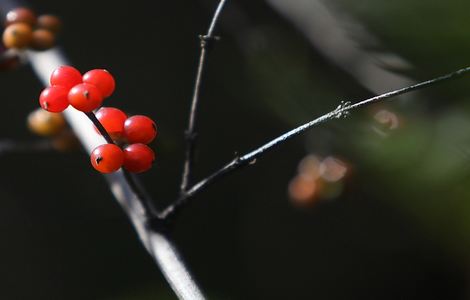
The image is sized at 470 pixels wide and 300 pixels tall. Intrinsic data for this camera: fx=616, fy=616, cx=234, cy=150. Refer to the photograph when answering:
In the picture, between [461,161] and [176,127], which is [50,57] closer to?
[176,127]

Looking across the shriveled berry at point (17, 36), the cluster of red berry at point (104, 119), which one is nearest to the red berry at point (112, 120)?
the cluster of red berry at point (104, 119)

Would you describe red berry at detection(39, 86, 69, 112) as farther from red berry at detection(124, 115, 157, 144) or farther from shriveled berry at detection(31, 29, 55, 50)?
shriveled berry at detection(31, 29, 55, 50)

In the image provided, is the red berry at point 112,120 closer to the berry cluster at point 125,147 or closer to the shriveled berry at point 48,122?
the berry cluster at point 125,147

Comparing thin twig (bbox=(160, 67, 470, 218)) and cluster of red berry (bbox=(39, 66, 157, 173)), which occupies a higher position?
cluster of red berry (bbox=(39, 66, 157, 173))

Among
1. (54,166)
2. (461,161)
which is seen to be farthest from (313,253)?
(461,161)

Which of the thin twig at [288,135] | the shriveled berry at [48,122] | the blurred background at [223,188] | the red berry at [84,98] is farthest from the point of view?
the blurred background at [223,188]

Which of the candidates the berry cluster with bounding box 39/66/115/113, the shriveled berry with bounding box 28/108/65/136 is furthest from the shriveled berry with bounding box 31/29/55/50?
the berry cluster with bounding box 39/66/115/113

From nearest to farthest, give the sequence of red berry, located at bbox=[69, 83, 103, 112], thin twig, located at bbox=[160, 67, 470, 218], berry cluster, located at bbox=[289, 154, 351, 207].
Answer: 1. thin twig, located at bbox=[160, 67, 470, 218]
2. red berry, located at bbox=[69, 83, 103, 112]
3. berry cluster, located at bbox=[289, 154, 351, 207]

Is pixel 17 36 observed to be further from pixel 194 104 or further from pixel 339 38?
pixel 339 38
